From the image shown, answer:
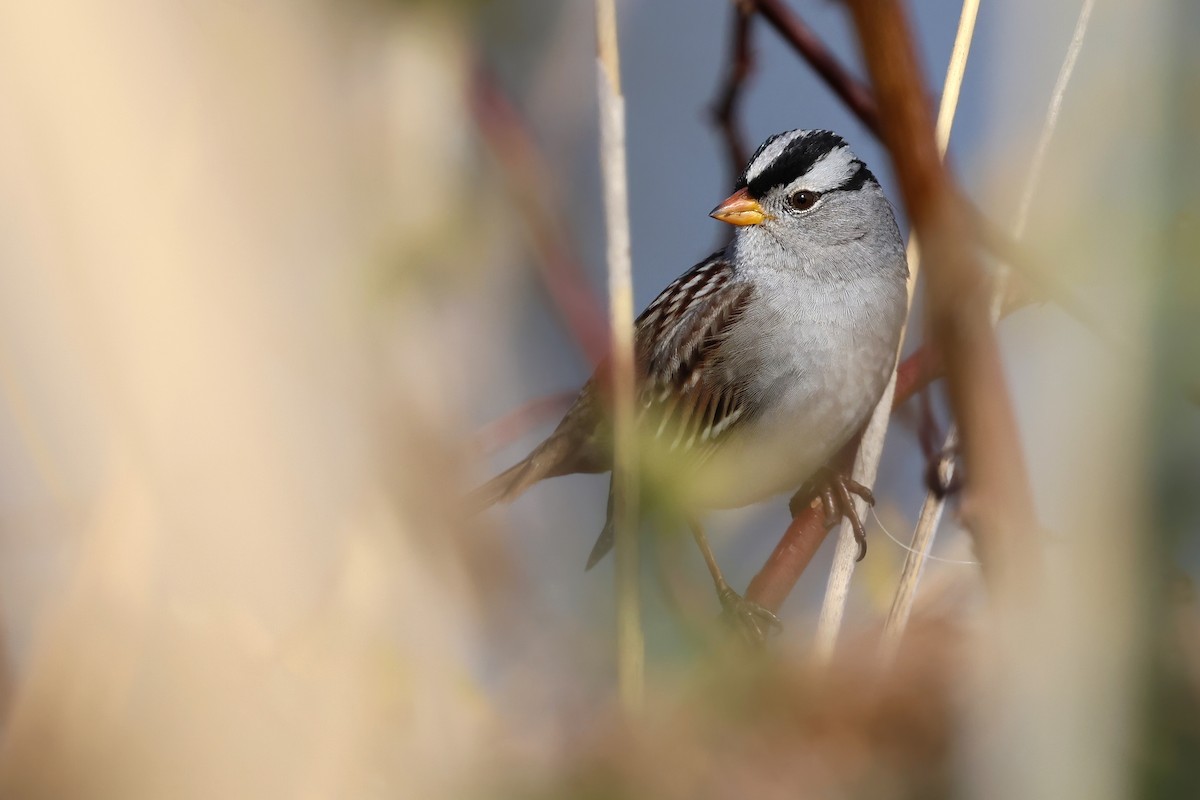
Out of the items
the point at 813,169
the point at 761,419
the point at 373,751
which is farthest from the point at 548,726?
the point at 813,169

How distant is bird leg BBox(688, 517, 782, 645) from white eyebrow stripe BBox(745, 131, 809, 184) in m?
0.83

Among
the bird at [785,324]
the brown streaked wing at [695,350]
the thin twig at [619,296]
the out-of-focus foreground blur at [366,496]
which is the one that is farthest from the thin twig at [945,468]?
the brown streaked wing at [695,350]

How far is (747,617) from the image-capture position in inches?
24.3

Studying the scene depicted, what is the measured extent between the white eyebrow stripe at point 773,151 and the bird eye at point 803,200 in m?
0.08

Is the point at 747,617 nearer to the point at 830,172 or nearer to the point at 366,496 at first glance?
the point at 366,496

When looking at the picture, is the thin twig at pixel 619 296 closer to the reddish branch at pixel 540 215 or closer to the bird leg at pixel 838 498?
the reddish branch at pixel 540 215

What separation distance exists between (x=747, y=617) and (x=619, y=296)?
188 millimetres

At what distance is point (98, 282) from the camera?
45cm

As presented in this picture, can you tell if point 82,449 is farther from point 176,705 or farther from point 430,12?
point 430,12

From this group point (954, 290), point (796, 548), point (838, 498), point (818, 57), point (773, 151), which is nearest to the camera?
point (954, 290)

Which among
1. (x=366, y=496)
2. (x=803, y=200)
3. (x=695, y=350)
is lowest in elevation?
(x=695, y=350)

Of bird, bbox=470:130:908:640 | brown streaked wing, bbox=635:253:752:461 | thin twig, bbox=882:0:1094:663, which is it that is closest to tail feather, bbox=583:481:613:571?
thin twig, bbox=882:0:1094:663

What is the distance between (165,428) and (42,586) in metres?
0.09

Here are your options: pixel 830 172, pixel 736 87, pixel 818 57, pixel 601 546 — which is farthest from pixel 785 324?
pixel 601 546
